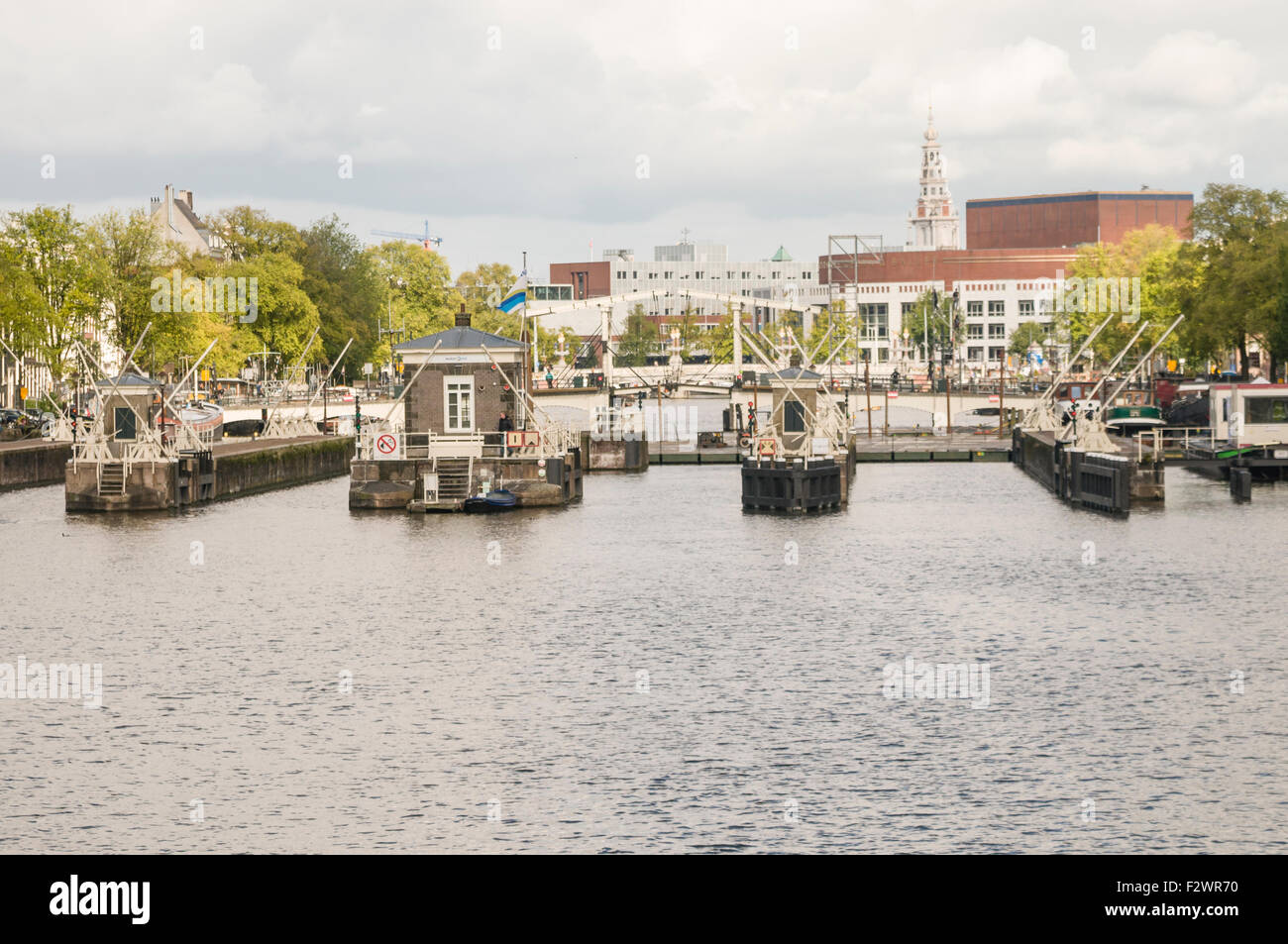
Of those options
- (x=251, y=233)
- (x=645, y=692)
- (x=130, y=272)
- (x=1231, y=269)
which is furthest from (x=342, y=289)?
(x=645, y=692)

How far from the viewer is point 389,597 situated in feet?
172

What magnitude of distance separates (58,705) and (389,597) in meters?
16.7

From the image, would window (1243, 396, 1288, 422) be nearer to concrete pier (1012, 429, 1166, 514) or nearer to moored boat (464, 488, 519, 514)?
concrete pier (1012, 429, 1166, 514)

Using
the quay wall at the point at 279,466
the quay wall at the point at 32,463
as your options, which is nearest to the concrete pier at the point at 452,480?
the quay wall at the point at 279,466

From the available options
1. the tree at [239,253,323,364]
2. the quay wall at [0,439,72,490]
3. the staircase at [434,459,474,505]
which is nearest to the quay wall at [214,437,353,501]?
the quay wall at [0,439,72,490]

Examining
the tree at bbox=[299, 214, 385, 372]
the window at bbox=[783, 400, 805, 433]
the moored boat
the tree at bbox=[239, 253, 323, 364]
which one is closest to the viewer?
the moored boat

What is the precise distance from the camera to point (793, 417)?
3610 inches

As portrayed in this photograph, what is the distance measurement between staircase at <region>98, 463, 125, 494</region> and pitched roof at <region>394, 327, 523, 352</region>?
45.0ft

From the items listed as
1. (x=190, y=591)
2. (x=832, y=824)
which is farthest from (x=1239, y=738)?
(x=190, y=591)

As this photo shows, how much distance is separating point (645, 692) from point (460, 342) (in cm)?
4565

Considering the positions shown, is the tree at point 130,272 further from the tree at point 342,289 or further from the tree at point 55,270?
the tree at point 342,289

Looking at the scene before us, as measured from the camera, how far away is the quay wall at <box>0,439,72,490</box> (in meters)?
92.2
